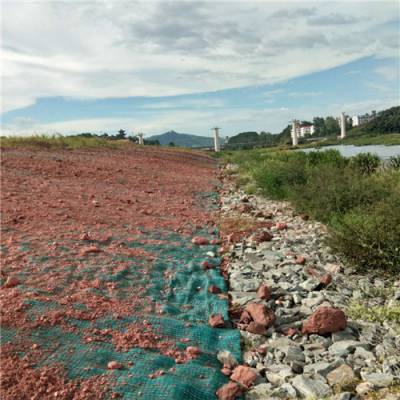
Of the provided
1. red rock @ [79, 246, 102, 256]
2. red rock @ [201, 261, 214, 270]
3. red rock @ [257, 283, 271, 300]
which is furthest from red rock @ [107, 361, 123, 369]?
red rock @ [201, 261, 214, 270]

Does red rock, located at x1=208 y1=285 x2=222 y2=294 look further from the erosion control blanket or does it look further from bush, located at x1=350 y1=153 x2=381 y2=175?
bush, located at x1=350 y1=153 x2=381 y2=175

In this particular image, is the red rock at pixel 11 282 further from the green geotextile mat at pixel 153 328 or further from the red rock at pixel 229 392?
the red rock at pixel 229 392

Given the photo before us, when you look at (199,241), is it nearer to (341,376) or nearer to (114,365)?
(114,365)

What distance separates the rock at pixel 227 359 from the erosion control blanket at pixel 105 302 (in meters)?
0.06

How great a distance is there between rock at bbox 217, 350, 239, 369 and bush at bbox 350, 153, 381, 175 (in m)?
9.19

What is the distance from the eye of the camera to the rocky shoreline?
7.68 ft

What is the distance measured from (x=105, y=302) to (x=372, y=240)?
2.71 metres

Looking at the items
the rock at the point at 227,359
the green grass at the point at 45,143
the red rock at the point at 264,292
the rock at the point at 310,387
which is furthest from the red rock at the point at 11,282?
the green grass at the point at 45,143

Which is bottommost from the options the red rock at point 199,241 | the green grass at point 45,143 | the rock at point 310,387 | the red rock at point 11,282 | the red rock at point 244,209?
the rock at point 310,387

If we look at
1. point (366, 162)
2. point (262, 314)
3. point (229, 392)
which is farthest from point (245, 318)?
point (366, 162)

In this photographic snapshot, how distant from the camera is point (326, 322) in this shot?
2945 mm

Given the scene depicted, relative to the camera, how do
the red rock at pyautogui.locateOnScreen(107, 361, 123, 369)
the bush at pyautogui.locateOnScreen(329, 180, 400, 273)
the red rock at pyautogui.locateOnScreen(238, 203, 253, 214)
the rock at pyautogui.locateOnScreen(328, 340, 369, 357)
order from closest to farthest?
the red rock at pyautogui.locateOnScreen(107, 361, 123, 369), the rock at pyautogui.locateOnScreen(328, 340, 369, 357), the bush at pyautogui.locateOnScreen(329, 180, 400, 273), the red rock at pyautogui.locateOnScreen(238, 203, 253, 214)

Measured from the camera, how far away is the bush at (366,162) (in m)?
11.0

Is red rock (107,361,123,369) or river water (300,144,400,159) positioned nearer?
red rock (107,361,123,369)
